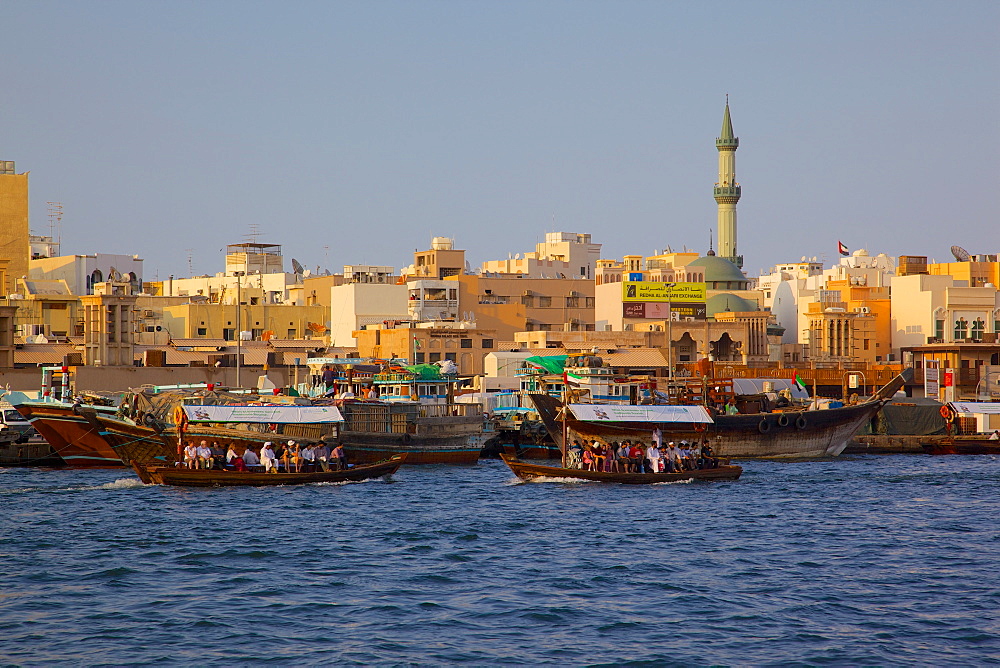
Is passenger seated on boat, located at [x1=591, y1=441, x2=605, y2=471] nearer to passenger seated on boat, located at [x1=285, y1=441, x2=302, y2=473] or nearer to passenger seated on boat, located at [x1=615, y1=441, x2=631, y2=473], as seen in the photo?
passenger seated on boat, located at [x1=615, y1=441, x2=631, y2=473]

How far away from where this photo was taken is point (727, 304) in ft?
347

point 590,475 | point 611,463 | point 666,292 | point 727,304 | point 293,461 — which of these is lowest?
point 590,475

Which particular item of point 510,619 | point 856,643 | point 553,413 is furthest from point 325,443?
point 856,643

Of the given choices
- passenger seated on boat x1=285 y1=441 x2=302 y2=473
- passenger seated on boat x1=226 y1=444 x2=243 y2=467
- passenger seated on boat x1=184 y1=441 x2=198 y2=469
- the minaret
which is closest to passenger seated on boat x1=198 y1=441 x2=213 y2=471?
passenger seated on boat x1=184 y1=441 x2=198 y2=469

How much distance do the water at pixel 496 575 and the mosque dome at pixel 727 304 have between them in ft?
195

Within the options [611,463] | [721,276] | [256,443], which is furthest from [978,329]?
[256,443]

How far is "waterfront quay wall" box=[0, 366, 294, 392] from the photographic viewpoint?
69.9 m

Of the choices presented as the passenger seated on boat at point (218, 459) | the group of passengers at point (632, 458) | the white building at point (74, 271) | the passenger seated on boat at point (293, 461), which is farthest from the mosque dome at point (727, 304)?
the passenger seated on boat at point (218, 459)

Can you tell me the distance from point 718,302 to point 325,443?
65.2 metres

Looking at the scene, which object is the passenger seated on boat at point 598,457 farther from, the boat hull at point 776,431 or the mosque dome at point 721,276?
the mosque dome at point 721,276

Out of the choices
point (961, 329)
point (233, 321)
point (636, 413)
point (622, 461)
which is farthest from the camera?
point (233, 321)

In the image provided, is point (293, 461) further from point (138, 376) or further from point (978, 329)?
point (978, 329)

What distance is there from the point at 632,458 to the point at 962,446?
2854 cm

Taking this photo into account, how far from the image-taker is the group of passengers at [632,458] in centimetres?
4575
